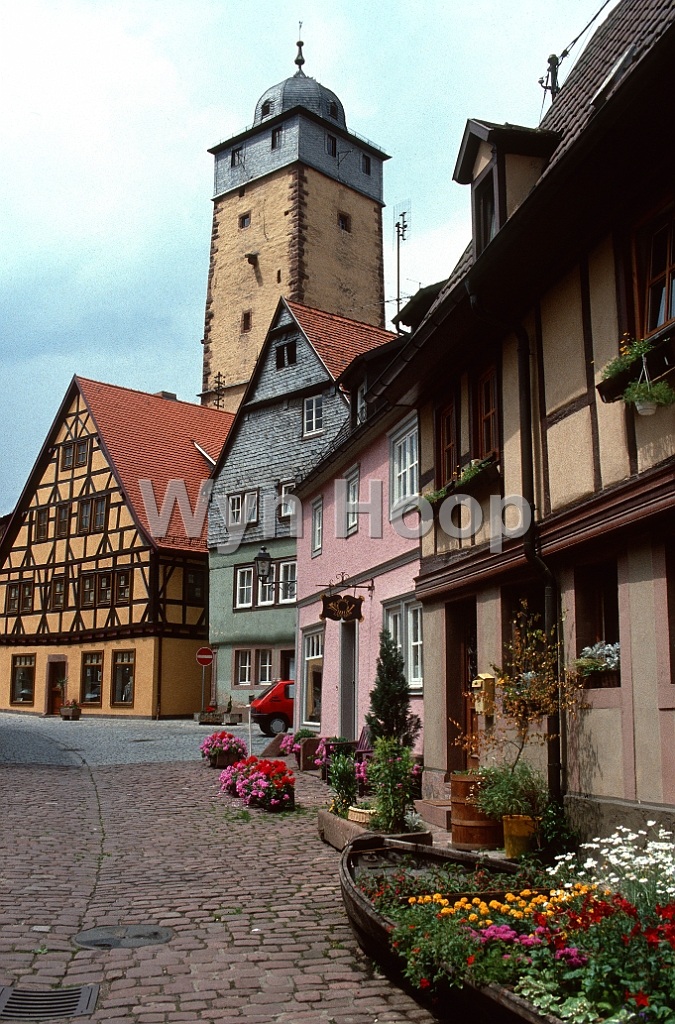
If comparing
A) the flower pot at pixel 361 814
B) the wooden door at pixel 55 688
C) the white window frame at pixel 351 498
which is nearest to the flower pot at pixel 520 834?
the flower pot at pixel 361 814

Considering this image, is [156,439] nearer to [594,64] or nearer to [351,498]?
[351,498]

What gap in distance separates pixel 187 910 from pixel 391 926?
7.84 feet

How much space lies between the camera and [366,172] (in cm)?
4884

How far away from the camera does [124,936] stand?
6820mm

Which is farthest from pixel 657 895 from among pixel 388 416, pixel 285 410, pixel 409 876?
pixel 285 410

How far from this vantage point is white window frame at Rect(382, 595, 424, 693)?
48.0 ft

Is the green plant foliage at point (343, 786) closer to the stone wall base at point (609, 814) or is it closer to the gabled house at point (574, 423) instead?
the gabled house at point (574, 423)

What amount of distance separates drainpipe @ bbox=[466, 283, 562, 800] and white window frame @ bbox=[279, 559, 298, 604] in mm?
19315

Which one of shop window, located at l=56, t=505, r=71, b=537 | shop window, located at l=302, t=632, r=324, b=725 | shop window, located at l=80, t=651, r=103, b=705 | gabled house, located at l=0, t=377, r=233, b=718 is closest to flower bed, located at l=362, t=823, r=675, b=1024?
shop window, located at l=302, t=632, r=324, b=725

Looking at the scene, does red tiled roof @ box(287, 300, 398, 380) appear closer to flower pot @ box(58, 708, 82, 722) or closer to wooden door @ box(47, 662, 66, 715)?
flower pot @ box(58, 708, 82, 722)

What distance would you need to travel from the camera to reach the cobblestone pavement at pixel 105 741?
19.0 metres

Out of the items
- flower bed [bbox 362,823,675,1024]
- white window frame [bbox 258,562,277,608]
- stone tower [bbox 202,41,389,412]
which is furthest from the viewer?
stone tower [bbox 202,41,389,412]

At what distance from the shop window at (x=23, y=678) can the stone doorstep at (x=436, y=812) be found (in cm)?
3095

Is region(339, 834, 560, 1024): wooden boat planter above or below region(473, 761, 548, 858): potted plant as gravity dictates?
below
